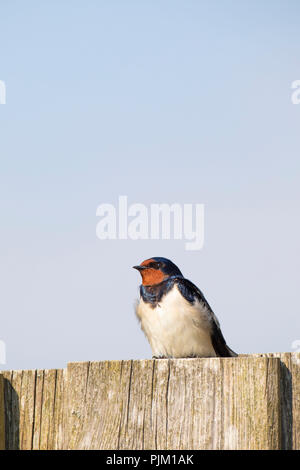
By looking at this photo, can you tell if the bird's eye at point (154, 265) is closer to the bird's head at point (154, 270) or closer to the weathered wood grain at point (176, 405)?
the bird's head at point (154, 270)

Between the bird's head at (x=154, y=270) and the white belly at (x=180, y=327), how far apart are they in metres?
0.21

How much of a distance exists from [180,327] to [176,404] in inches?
96.9

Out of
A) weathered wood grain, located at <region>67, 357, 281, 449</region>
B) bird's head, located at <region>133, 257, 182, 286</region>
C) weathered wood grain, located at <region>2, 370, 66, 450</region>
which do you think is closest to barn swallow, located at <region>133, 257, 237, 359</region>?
bird's head, located at <region>133, 257, 182, 286</region>

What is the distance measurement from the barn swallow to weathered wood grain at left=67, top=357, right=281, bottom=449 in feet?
7.61

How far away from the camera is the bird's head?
5.79m

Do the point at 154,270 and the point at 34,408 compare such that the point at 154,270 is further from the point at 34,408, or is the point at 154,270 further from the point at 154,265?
the point at 34,408

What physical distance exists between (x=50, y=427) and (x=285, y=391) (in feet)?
3.49

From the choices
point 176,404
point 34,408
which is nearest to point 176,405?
point 176,404

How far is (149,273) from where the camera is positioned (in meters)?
5.83

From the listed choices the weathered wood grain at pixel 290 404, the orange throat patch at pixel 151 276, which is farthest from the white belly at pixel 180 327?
the weathered wood grain at pixel 290 404

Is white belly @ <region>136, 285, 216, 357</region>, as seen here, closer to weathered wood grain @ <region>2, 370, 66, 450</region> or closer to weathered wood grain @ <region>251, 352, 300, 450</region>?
weathered wood grain @ <region>2, 370, 66, 450</region>

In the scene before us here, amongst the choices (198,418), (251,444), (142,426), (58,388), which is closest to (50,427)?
(58,388)

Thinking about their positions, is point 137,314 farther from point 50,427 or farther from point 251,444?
point 251,444
